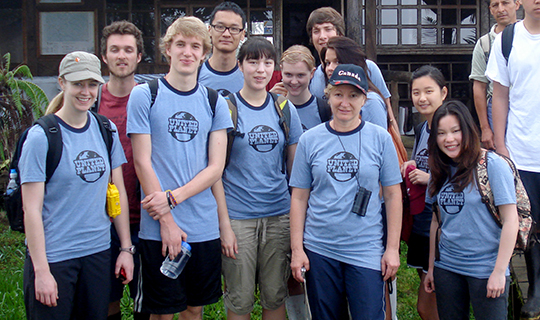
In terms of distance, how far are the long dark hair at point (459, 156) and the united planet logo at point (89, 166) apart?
6.00ft

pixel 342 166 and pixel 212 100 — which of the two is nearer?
pixel 342 166

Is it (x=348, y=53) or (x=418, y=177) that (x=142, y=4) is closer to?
(x=348, y=53)

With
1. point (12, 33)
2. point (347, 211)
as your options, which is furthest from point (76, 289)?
point (12, 33)

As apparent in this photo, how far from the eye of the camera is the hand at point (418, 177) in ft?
9.70

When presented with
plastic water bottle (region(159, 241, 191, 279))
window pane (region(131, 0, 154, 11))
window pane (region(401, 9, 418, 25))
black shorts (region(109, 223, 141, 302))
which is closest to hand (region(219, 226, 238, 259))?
plastic water bottle (region(159, 241, 191, 279))

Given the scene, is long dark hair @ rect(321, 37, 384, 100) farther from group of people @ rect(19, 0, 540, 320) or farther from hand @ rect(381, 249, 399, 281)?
hand @ rect(381, 249, 399, 281)

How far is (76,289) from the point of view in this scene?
8.09 ft

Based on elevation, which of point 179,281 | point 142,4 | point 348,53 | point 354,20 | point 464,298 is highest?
point 142,4

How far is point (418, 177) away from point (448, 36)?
23.3 feet

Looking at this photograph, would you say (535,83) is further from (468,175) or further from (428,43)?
(428,43)

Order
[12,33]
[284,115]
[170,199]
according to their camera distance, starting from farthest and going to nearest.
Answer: [12,33] < [284,115] < [170,199]

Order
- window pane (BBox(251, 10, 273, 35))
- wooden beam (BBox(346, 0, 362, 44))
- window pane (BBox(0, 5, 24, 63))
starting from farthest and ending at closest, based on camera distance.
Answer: window pane (BBox(251, 10, 273, 35)) < window pane (BBox(0, 5, 24, 63)) < wooden beam (BBox(346, 0, 362, 44))

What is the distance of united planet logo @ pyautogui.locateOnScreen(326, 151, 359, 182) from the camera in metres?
2.57

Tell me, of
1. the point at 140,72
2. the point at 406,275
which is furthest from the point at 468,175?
the point at 140,72
